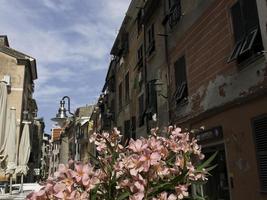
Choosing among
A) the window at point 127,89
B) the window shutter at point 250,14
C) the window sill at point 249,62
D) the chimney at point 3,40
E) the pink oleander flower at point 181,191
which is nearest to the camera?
the pink oleander flower at point 181,191

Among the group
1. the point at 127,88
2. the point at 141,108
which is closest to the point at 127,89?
the point at 127,88

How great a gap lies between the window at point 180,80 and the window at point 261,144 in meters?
4.64

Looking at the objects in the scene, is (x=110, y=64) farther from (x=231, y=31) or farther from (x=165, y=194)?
(x=165, y=194)

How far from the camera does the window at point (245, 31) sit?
7969 mm

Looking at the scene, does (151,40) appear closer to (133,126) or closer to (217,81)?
(133,126)

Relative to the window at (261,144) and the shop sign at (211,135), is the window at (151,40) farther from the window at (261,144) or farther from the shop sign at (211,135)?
the window at (261,144)

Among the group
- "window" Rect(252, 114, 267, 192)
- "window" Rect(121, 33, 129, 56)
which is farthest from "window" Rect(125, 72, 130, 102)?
"window" Rect(252, 114, 267, 192)

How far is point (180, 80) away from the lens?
13203mm

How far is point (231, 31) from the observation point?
30.3 feet

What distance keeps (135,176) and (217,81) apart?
7707 mm

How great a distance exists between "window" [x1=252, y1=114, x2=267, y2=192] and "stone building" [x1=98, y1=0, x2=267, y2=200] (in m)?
0.02

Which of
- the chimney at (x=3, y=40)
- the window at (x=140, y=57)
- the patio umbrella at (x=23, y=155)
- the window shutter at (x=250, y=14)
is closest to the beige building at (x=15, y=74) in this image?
the chimney at (x=3, y=40)

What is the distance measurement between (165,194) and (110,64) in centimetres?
2876

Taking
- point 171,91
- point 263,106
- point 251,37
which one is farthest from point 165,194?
point 171,91
